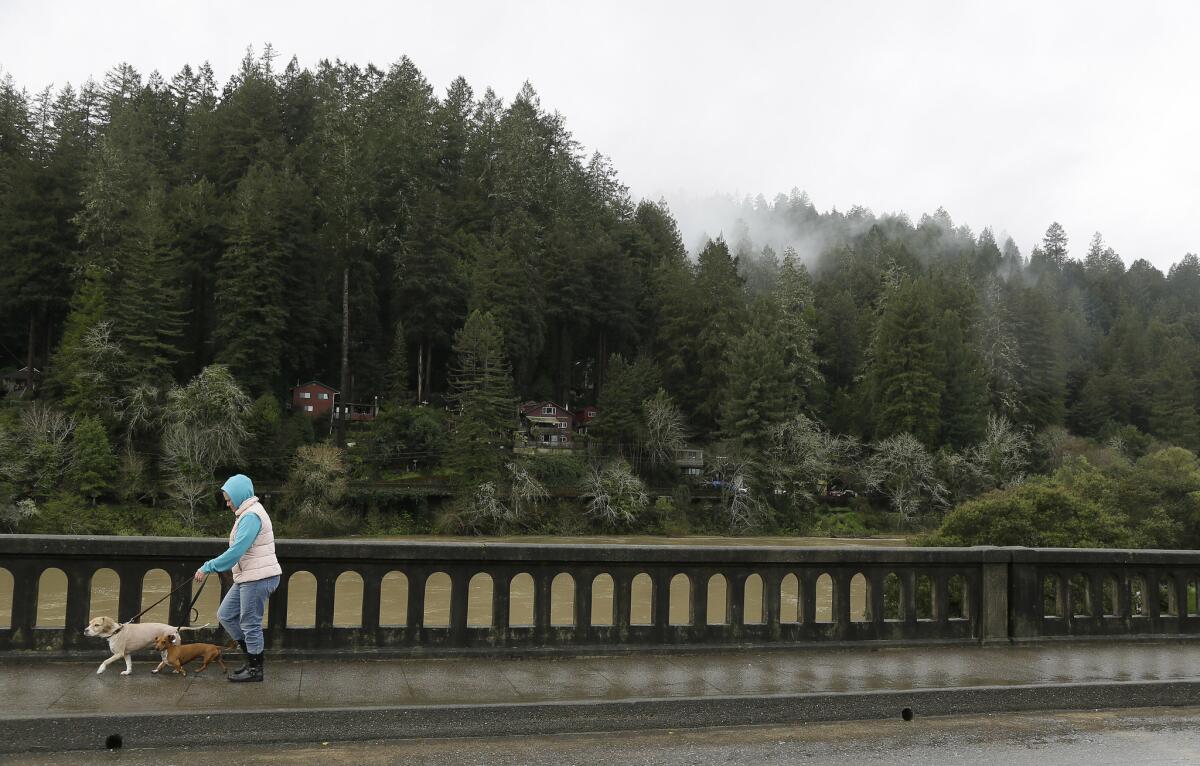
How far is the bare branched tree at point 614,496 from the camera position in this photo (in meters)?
58.1

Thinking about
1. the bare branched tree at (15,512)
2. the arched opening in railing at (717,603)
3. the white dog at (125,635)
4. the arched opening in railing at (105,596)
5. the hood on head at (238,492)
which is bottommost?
the arched opening in railing at (717,603)

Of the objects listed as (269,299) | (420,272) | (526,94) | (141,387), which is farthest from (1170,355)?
(141,387)

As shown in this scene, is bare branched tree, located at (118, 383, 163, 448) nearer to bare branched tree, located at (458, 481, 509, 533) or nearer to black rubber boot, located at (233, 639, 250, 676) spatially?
bare branched tree, located at (458, 481, 509, 533)

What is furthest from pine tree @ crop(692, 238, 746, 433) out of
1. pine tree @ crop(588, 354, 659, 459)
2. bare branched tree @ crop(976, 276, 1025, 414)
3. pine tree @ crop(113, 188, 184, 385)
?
pine tree @ crop(113, 188, 184, 385)

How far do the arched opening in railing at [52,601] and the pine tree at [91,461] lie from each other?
13.5 m

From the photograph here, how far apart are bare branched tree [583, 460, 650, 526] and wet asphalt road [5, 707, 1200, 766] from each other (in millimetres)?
50297

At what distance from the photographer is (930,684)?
843cm

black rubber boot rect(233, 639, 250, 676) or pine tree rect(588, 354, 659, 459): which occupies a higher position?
pine tree rect(588, 354, 659, 459)

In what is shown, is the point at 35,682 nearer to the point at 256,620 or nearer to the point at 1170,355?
the point at 256,620

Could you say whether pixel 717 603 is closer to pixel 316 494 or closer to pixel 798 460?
pixel 316 494

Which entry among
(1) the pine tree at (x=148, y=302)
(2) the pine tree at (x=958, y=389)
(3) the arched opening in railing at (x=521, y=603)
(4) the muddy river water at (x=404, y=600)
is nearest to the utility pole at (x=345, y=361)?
(1) the pine tree at (x=148, y=302)

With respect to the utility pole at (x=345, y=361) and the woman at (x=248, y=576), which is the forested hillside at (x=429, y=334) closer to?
the utility pole at (x=345, y=361)

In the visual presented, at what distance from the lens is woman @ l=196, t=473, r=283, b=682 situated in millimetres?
7625

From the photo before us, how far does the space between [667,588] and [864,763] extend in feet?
10.1
